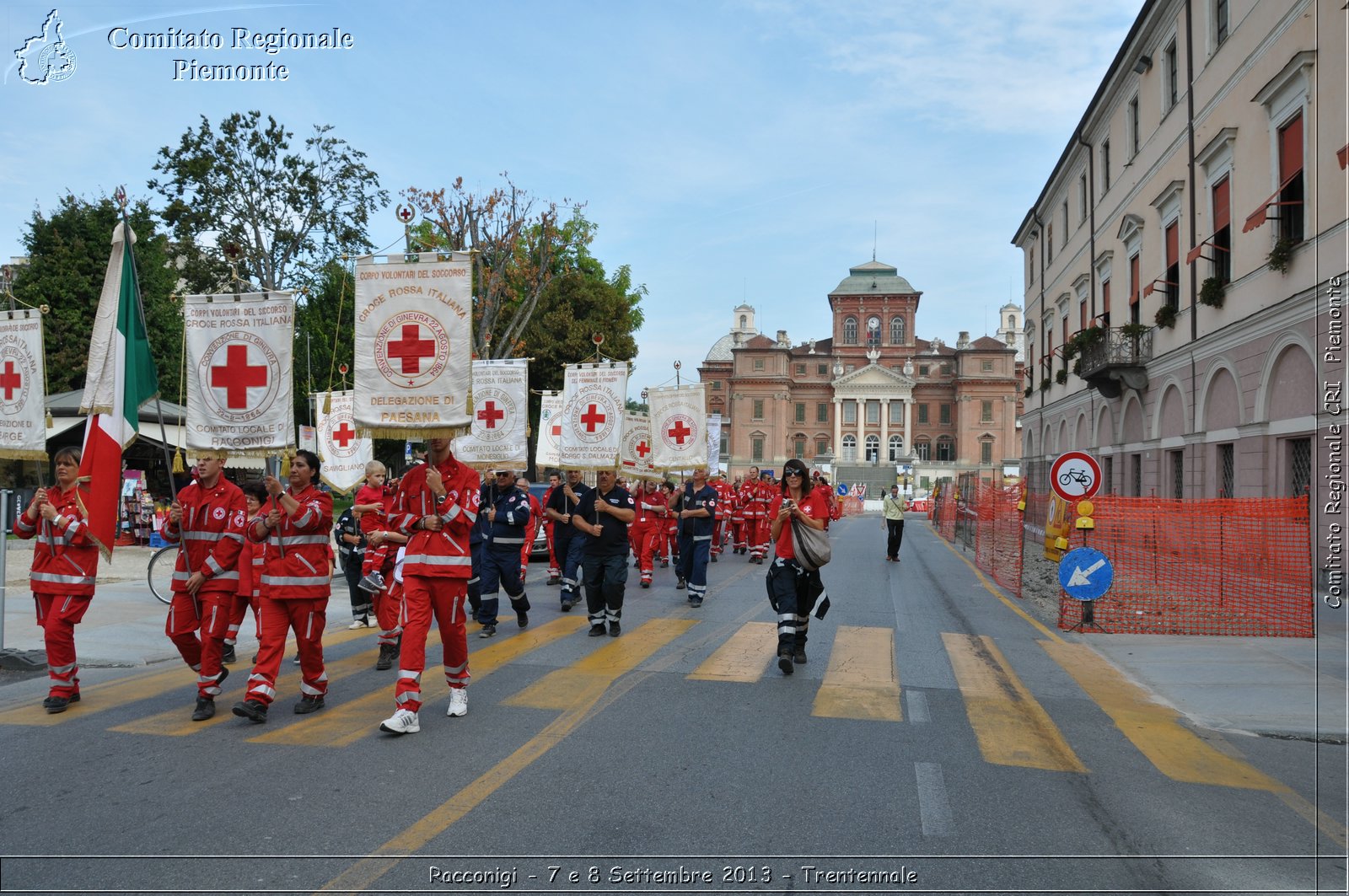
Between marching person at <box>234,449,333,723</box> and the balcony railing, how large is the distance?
76.4 ft

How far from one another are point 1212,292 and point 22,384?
20.5 metres

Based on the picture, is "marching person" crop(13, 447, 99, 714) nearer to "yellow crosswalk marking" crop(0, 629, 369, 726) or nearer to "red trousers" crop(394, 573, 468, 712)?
"yellow crosswalk marking" crop(0, 629, 369, 726)

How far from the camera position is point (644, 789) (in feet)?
16.2

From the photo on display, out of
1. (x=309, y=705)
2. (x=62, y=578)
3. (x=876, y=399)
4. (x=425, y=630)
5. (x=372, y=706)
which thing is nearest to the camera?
(x=425, y=630)

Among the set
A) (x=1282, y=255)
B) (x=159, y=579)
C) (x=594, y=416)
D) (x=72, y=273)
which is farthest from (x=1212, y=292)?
(x=72, y=273)

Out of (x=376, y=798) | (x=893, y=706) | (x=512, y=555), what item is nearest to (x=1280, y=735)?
(x=893, y=706)

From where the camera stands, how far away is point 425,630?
636cm

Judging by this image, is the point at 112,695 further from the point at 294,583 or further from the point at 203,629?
the point at 294,583

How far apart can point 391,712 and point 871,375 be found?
313 feet

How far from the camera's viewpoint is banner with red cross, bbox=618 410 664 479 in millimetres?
15742

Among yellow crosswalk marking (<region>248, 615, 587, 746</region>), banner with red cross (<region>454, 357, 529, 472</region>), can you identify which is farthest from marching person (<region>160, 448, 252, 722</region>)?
banner with red cross (<region>454, 357, 529, 472</region>)

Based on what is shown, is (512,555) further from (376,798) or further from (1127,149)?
(1127,149)

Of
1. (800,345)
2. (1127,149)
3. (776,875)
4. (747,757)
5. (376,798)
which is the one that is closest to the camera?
(776,875)

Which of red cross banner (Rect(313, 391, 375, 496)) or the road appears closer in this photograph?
the road
